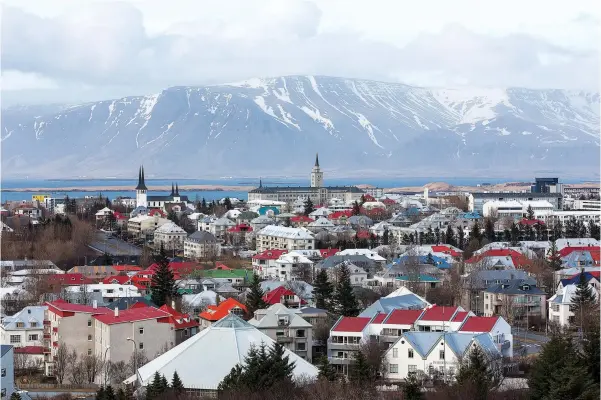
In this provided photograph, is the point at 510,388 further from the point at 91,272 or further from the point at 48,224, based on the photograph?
the point at 48,224

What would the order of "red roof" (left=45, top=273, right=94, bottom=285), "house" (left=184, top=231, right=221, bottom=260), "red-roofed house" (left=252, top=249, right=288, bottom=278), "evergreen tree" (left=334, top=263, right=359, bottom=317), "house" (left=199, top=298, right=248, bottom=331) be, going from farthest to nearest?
"house" (left=184, top=231, right=221, bottom=260) < "red-roofed house" (left=252, top=249, right=288, bottom=278) < "red roof" (left=45, top=273, right=94, bottom=285) < "evergreen tree" (left=334, top=263, right=359, bottom=317) < "house" (left=199, top=298, right=248, bottom=331)

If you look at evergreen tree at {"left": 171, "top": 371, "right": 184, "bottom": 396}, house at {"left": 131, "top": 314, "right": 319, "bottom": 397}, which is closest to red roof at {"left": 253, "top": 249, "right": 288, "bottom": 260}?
house at {"left": 131, "top": 314, "right": 319, "bottom": 397}

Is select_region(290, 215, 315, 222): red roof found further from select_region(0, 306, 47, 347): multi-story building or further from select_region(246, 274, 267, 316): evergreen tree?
select_region(0, 306, 47, 347): multi-story building

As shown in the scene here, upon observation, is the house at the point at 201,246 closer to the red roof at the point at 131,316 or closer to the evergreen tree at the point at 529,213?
the evergreen tree at the point at 529,213

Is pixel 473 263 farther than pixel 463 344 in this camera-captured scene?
Yes

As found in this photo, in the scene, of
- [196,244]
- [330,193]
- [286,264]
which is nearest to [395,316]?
[286,264]

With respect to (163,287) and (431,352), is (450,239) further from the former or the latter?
(431,352)

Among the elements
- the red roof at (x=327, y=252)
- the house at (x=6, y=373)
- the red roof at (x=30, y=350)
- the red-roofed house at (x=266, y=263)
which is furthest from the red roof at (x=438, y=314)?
the red roof at (x=327, y=252)
